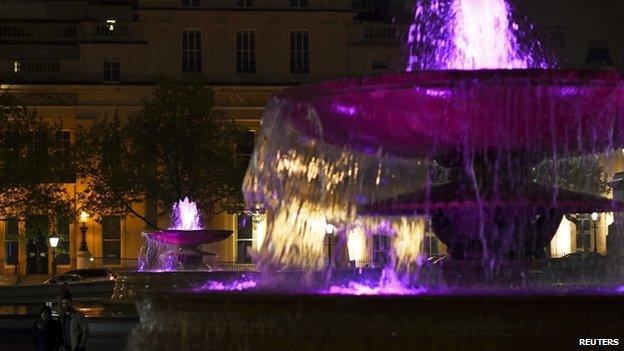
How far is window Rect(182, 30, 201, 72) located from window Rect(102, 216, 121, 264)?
7.46m

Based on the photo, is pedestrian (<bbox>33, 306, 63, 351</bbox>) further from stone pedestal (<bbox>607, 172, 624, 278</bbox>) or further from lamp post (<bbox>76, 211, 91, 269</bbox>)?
lamp post (<bbox>76, 211, 91, 269</bbox>)

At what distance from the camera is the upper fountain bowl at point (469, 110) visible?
10773 mm

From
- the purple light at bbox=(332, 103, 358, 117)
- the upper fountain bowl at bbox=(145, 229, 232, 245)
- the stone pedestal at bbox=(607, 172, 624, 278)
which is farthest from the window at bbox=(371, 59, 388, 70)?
the purple light at bbox=(332, 103, 358, 117)

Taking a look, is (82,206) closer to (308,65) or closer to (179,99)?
(179,99)

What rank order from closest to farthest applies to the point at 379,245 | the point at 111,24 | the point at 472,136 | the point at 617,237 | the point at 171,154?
the point at 472,136, the point at 617,237, the point at 171,154, the point at 379,245, the point at 111,24

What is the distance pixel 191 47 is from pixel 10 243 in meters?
11.3

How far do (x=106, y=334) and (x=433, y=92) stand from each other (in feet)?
24.2

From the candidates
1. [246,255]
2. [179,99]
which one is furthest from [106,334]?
[246,255]

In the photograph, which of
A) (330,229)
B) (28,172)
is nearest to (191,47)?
(28,172)

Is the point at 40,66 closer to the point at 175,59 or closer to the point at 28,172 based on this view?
the point at 175,59

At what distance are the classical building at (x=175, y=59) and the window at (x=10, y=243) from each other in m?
0.04

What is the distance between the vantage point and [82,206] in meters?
51.3

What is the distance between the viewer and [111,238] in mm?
58688

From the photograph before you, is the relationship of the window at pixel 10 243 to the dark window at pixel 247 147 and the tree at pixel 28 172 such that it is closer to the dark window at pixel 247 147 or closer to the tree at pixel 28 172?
the dark window at pixel 247 147
